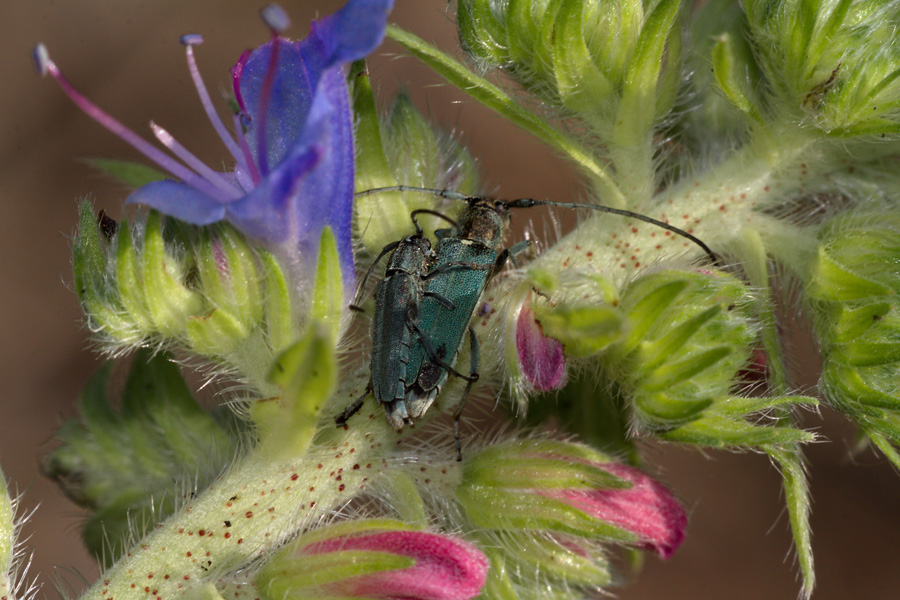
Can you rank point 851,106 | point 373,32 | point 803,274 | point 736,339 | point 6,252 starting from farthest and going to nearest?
1. point 6,252
2. point 803,274
3. point 851,106
4. point 736,339
5. point 373,32

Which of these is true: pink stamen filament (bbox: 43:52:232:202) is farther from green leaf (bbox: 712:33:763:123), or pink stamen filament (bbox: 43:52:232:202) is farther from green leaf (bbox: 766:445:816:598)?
green leaf (bbox: 766:445:816:598)

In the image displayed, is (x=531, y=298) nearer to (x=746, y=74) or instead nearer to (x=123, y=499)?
(x=746, y=74)

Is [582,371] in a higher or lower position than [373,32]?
lower

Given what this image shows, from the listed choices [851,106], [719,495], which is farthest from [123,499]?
[719,495]

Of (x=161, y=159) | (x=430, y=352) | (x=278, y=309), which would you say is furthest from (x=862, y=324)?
(x=161, y=159)

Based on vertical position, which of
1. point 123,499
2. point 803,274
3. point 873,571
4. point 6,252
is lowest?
point 873,571
